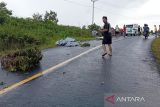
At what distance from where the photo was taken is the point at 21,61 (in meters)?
12.4

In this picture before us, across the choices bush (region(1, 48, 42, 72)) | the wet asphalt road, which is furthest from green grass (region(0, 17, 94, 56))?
the wet asphalt road

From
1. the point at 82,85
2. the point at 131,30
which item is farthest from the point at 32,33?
the point at 131,30

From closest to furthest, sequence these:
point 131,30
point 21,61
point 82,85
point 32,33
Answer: point 82,85
point 21,61
point 32,33
point 131,30

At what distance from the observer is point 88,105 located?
8062mm

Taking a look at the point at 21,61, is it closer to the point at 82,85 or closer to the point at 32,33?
the point at 82,85

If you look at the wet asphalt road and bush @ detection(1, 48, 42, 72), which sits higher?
bush @ detection(1, 48, 42, 72)

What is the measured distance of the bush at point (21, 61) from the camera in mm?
12453

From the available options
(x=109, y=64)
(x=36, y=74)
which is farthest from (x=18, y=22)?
(x=36, y=74)

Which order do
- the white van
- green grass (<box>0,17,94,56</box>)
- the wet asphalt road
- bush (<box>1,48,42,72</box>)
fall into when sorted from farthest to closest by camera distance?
the white van
green grass (<box>0,17,94,56</box>)
bush (<box>1,48,42,72</box>)
the wet asphalt road

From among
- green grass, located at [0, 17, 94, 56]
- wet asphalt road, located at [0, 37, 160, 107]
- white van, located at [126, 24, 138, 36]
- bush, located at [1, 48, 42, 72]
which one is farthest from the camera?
white van, located at [126, 24, 138, 36]

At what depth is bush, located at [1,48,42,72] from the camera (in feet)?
40.9

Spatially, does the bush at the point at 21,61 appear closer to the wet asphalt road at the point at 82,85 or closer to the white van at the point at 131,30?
the wet asphalt road at the point at 82,85

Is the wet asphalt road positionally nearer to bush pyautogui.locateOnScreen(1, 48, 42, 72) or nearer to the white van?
bush pyautogui.locateOnScreen(1, 48, 42, 72)

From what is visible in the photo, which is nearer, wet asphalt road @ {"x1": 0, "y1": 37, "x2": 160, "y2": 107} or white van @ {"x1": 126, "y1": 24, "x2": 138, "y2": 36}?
wet asphalt road @ {"x1": 0, "y1": 37, "x2": 160, "y2": 107}
